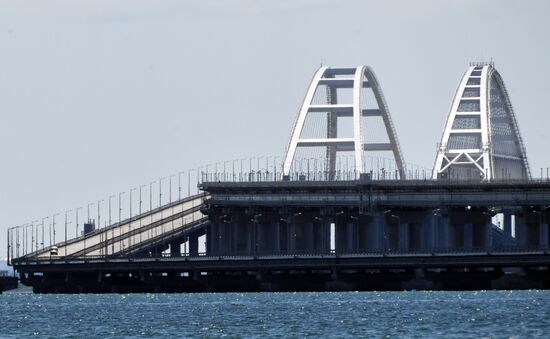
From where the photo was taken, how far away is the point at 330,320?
192500mm

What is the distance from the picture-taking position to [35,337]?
177 m

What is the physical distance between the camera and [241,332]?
583ft

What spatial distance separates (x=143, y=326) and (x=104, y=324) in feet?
19.5

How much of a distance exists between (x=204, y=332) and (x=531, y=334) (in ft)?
76.5

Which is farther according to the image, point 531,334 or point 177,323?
point 177,323

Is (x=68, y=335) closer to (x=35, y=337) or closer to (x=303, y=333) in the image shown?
(x=35, y=337)

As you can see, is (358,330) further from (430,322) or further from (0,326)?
(0,326)

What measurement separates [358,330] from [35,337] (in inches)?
879

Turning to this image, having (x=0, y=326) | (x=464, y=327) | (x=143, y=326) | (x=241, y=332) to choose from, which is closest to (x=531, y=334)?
(x=464, y=327)

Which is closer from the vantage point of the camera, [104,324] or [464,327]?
[464,327]

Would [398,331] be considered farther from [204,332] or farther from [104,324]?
[104,324]

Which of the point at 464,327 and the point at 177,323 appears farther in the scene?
the point at 177,323

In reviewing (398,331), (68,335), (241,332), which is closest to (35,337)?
(68,335)

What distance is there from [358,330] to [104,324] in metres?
24.4
